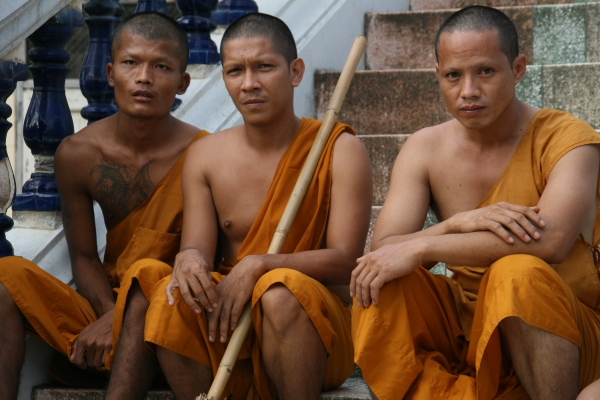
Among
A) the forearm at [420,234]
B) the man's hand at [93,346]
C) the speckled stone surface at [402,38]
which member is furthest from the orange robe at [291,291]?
the speckled stone surface at [402,38]

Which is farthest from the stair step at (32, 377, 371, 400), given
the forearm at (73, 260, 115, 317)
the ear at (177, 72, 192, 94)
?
the ear at (177, 72, 192, 94)

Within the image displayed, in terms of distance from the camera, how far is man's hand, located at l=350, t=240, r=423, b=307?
11.4ft

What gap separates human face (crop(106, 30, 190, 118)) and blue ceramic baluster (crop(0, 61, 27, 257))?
1.44 ft

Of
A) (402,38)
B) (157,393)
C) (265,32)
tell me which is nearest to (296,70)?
(265,32)

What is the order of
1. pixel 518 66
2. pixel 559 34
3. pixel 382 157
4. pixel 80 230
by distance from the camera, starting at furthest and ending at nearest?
pixel 559 34 → pixel 382 157 → pixel 80 230 → pixel 518 66

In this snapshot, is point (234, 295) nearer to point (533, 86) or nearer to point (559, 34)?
point (533, 86)

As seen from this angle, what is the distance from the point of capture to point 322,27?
6.11 metres

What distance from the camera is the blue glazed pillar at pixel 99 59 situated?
4949 mm

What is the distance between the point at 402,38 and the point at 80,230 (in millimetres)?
2736

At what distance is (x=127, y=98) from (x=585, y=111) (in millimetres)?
2454

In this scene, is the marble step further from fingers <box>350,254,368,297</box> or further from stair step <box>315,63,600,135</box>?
fingers <box>350,254,368,297</box>

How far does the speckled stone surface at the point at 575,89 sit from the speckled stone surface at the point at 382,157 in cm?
85

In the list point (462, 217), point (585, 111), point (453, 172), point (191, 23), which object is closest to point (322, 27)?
point (191, 23)

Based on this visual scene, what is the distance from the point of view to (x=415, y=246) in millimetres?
3576
